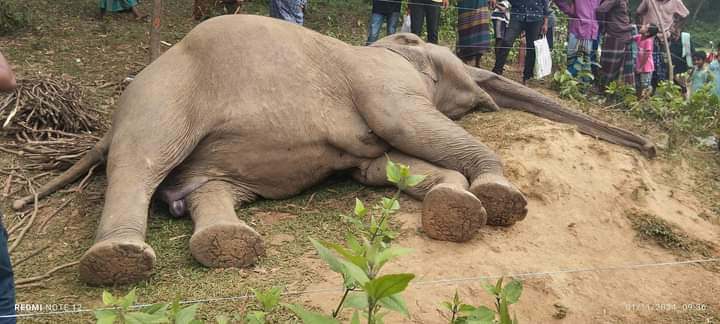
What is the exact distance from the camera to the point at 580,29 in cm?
802

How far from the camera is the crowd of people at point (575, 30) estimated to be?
761cm

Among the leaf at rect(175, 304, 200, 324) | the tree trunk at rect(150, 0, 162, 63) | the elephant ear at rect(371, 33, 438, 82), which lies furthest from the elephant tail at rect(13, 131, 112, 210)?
the leaf at rect(175, 304, 200, 324)

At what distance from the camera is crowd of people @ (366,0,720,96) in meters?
7.61

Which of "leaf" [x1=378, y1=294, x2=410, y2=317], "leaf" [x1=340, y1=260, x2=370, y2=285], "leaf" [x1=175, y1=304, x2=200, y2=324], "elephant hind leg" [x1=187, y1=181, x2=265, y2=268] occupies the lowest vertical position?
"elephant hind leg" [x1=187, y1=181, x2=265, y2=268]

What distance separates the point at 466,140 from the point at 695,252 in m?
1.60

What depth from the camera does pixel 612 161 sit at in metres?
5.23

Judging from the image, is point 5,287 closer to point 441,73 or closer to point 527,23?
point 441,73

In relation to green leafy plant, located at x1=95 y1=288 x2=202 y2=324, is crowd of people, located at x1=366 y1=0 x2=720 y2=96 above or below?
below

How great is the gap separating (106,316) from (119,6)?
24.1 ft

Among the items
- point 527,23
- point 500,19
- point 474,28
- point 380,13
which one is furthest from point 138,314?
point 500,19

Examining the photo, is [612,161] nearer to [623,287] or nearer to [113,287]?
[623,287]

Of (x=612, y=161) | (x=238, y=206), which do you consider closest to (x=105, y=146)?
(x=238, y=206)

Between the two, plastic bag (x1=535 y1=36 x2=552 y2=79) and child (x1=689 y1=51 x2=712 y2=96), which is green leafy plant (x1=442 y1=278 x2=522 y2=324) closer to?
plastic bag (x1=535 y1=36 x2=552 y2=79)

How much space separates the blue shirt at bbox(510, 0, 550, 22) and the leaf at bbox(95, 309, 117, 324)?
658cm
